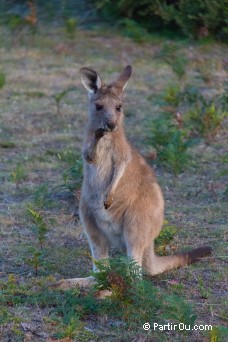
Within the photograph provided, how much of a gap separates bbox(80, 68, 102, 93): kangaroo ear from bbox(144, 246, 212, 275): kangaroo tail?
101cm

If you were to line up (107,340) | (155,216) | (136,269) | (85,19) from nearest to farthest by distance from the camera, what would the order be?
(107,340) → (136,269) → (155,216) → (85,19)

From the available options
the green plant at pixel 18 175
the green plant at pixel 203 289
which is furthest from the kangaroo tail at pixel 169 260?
the green plant at pixel 18 175

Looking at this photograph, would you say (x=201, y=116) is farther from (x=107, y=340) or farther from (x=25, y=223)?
(x=107, y=340)

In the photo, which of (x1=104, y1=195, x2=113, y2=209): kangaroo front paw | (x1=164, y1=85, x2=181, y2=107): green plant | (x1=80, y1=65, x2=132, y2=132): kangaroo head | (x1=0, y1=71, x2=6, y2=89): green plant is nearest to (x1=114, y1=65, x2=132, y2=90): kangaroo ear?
(x1=80, y1=65, x2=132, y2=132): kangaroo head

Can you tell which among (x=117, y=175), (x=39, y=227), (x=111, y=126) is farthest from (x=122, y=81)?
(x=39, y=227)

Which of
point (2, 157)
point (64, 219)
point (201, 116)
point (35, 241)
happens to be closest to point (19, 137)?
point (2, 157)

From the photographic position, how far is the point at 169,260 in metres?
5.25

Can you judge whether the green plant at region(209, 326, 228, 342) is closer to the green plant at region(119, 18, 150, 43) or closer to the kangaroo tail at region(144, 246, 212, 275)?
the kangaroo tail at region(144, 246, 212, 275)

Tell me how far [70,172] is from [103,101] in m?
1.68

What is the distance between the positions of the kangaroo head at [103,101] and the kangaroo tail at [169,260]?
2.55ft

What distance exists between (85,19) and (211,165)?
19.1 feet

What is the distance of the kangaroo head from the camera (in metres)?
5.20

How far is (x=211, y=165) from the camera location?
7805 millimetres

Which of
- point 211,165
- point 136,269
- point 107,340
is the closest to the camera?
point 107,340
